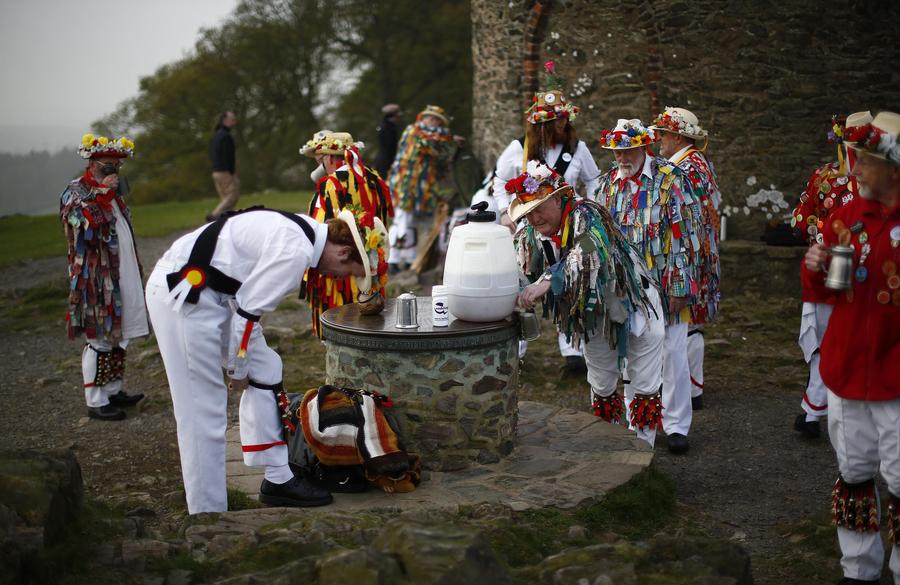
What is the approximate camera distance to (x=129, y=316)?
7871mm

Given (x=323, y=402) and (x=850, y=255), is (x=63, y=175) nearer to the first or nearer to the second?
(x=323, y=402)

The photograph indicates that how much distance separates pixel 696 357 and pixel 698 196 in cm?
145

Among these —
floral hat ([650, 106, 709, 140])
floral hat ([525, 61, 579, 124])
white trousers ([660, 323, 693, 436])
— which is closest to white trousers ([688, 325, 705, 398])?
white trousers ([660, 323, 693, 436])

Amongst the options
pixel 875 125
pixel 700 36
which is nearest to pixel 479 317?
pixel 875 125

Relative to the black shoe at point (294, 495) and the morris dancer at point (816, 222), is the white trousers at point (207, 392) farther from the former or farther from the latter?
the morris dancer at point (816, 222)

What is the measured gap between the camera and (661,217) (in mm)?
6312

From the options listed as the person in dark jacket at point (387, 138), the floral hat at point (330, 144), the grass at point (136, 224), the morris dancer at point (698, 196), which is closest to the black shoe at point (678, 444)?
the morris dancer at point (698, 196)

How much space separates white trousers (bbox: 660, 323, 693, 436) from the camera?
21.6 ft

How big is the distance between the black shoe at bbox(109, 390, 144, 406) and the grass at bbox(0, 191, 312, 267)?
7511mm

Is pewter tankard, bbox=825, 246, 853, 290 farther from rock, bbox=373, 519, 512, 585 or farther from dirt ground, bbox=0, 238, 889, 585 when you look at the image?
rock, bbox=373, 519, 512, 585

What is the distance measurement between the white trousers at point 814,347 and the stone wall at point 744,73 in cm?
448

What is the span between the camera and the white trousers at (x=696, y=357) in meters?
7.36

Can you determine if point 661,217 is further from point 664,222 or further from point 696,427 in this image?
point 696,427

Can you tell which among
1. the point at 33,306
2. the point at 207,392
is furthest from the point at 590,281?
the point at 33,306
